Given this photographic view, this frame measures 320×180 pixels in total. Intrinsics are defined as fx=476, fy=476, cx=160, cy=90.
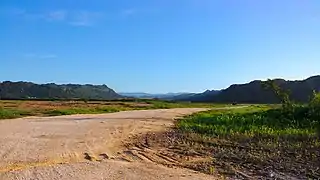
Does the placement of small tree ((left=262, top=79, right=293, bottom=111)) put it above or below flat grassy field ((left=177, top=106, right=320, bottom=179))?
above

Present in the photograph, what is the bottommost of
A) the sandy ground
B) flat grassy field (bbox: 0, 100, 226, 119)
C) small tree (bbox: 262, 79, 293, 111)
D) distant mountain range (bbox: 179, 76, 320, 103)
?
the sandy ground

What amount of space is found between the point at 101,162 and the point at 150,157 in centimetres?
146

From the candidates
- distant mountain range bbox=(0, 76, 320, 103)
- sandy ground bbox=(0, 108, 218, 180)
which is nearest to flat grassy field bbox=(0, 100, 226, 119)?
sandy ground bbox=(0, 108, 218, 180)

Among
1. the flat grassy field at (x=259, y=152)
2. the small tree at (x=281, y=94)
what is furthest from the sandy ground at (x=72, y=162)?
the small tree at (x=281, y=94)

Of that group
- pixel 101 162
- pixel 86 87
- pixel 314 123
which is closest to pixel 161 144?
pixel 101 162

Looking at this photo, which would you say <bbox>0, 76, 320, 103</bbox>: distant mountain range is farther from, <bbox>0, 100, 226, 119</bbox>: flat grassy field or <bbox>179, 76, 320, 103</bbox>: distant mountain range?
<bbox>0, 100, 226, 119</bbox>: flat grassy field

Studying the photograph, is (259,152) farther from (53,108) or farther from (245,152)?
(53,108)

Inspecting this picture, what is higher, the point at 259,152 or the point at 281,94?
the point at 281,94

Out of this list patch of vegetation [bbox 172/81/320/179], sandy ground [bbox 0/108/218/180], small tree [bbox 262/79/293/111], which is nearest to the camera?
sandy ground [bbox 0/108/218/180]

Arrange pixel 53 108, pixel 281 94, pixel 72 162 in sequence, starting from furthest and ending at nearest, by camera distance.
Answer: pixel 53 108
pixel 281 94
pixel 72 162

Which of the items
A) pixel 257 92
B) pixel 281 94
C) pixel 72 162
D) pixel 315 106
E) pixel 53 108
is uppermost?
pixel 257 92

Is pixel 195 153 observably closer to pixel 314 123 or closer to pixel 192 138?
pixel 192 138

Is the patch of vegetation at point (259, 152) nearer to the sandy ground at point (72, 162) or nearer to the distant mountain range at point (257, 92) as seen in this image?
the sandy ground at point (72, 162)

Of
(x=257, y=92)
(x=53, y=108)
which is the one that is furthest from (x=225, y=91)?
(x=53, y=108)
